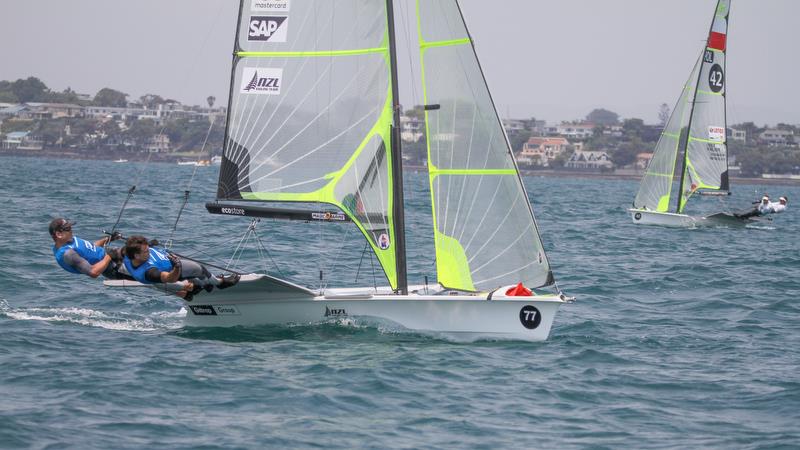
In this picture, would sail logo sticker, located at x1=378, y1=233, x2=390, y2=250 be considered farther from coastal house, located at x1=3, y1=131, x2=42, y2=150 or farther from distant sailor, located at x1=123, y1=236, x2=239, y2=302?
coastal house, located at x1=3, y1=131, x2=42, y2=150

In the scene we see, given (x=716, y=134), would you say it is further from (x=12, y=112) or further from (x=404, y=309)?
(x=12, y=112)

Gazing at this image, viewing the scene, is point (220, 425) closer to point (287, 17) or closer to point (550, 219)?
point (287, 17)

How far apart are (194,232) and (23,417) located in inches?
652

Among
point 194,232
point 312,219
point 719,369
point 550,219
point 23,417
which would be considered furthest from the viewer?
point 550,219

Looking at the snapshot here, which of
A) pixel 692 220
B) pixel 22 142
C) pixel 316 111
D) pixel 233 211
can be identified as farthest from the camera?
pixel 22 142

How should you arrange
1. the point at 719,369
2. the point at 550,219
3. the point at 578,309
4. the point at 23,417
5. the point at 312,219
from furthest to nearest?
the point at 550,219
the point at 578,309
the point at 312,219
the point at 719,369
the point at 23,417

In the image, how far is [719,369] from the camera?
41.7 ft

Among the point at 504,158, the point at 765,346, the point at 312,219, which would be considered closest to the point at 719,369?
the point at 765,346

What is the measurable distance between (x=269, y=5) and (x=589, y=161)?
17663 cm

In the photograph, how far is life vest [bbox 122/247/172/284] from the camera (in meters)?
12.7

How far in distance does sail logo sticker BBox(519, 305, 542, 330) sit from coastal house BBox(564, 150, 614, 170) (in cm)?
17337

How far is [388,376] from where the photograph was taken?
11.7m

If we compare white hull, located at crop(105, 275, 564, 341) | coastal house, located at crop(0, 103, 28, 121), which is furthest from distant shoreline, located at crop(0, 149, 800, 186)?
white hull, located at crop(105, 275, 564, 341)

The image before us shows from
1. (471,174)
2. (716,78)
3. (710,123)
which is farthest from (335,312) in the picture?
(716,78)
